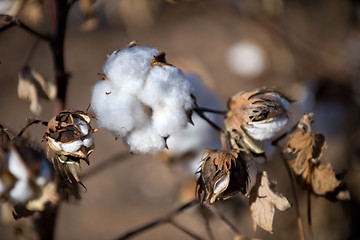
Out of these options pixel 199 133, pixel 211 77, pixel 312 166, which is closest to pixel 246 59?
pixel 211 77

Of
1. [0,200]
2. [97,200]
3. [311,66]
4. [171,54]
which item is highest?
[0,200]

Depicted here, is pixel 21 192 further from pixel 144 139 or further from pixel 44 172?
pixel 144 139

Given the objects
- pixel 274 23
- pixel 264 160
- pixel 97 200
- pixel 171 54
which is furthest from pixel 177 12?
pixel 264 160

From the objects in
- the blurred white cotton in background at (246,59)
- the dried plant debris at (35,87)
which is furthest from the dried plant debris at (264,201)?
the blurred white cotton in background at (246,59)

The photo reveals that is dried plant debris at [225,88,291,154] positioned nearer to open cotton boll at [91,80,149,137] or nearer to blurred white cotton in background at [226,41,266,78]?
open cotton boll at [91,80,149,137]

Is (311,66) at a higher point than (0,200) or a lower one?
lower

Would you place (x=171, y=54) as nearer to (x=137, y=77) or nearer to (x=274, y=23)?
(x=274, y=23)

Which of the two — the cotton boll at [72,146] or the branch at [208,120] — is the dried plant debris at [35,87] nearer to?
the cotton boll at [72,146]
